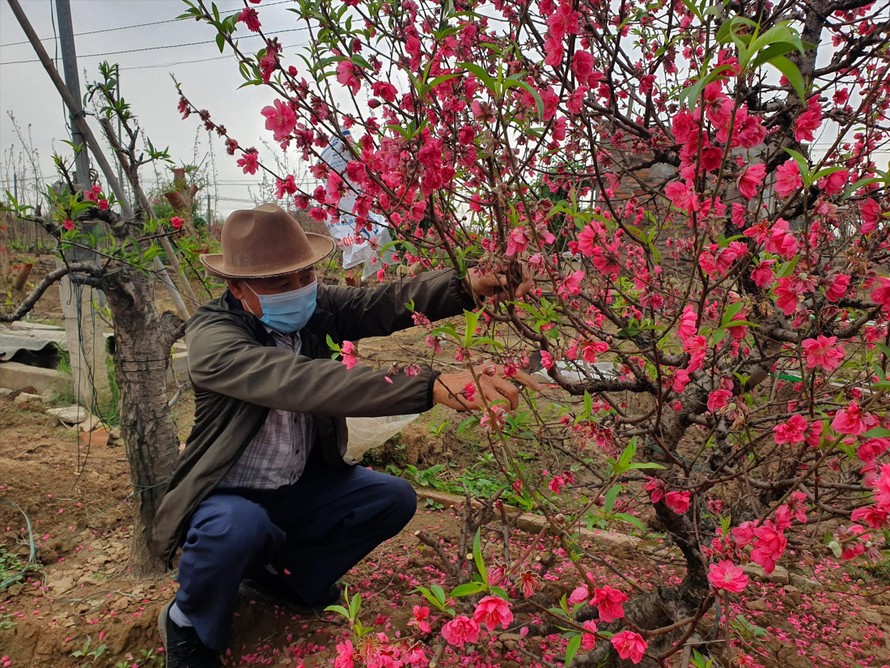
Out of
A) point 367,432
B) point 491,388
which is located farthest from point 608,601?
point 367,432

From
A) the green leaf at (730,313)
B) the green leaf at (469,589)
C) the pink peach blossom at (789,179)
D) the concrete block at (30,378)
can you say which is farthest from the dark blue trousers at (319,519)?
the concrete block at (30,378)

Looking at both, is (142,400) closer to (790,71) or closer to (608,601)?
(608,601)

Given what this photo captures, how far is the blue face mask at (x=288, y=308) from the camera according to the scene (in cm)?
232

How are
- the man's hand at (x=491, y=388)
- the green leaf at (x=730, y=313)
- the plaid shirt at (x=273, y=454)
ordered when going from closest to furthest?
the green leaf at (x=730, y=313), the man's hand at (x=491, y=388), the plaid shirt at (x=273, y=454)

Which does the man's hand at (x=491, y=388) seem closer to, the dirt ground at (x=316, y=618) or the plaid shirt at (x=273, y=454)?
the dirt ground at (x=316, y=618)

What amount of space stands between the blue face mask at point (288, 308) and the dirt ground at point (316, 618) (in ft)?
1.58

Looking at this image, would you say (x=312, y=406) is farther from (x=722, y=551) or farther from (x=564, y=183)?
(x=564, y=183)

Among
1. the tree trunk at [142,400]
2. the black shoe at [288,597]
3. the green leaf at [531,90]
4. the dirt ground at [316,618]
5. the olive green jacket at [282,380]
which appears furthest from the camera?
the tree trunk at [142,400]

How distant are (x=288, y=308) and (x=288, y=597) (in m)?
1.27

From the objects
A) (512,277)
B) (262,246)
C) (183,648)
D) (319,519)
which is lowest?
(183,648)

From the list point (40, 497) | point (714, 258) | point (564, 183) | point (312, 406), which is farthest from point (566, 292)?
point (40, 497)

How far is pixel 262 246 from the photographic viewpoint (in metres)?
2.32

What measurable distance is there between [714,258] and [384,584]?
2.14 m

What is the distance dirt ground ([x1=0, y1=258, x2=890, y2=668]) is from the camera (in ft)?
7.30
